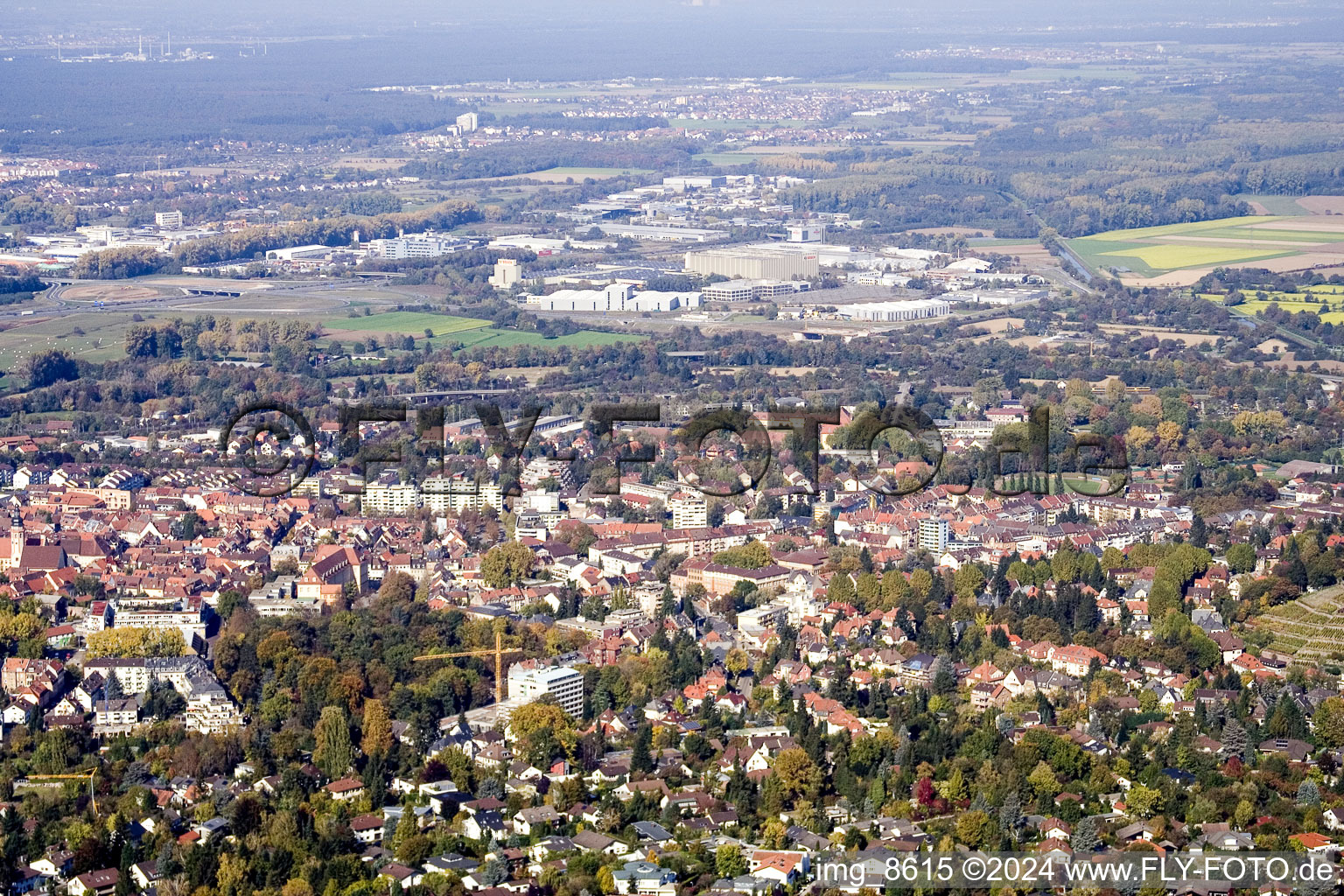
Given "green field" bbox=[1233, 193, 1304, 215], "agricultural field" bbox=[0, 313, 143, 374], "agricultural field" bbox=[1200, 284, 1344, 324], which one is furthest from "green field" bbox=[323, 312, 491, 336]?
"green field" bbox=[1233, 193, 1304, 215]

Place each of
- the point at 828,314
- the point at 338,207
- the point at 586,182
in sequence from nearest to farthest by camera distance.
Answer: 1. the point at 828,314
2. the point at 338,207
3. the point at 586,182

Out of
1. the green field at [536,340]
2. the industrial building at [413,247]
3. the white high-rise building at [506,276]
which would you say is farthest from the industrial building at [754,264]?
the green field at [536,340]

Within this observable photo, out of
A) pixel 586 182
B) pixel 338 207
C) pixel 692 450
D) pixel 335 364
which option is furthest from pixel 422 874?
pixel 586 182

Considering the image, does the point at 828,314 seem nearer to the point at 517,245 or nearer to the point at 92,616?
the point at 517,245

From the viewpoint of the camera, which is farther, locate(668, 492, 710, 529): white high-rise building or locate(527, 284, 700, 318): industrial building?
locate(527, 284, 700, 318): industrial building

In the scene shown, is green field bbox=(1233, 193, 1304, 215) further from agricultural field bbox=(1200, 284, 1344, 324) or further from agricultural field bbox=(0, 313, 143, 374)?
agricultural field bbox=(0, 313, 143, 374)

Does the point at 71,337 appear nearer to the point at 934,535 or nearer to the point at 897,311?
the point at 897,311

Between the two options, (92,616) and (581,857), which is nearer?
(581,857)
